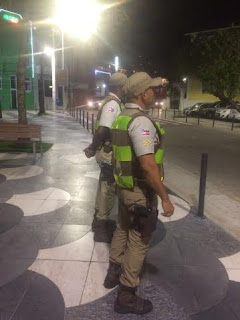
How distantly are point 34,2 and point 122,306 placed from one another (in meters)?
12.2

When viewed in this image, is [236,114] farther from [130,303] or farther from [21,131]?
[130,303]

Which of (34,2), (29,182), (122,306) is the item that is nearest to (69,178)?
(29,182)

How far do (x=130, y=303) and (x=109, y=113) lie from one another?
2.19 meters

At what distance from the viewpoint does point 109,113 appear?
167 inches

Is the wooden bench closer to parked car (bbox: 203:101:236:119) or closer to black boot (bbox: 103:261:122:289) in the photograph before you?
black boot (bbox: 103:261:122:289)

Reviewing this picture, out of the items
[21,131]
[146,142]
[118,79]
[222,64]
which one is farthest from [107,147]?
[222,64]

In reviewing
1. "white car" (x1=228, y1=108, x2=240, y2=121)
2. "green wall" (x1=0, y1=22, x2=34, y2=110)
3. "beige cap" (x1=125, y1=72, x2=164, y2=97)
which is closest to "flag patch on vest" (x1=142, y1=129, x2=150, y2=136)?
"beige cap" (x1=125, y1=72, x2=164, y2=97)

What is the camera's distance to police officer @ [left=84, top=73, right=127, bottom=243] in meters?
4.26

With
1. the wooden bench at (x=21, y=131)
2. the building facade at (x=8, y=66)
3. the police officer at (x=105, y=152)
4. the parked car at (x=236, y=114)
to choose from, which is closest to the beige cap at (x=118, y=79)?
the police officer at (x=105, y=152)

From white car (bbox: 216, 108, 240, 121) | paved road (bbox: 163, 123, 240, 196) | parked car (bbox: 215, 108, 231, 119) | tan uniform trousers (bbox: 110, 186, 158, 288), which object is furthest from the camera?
parked car (bbox: 215, 108, 231, 119)

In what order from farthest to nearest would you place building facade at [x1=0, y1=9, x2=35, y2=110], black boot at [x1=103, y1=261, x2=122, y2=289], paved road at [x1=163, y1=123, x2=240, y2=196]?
Result: building facade at [x1=0, y1=9, x2=35, y2=110], paved road at [x1=163, y1=123, x2=240, y2=196], black boot at [x1=103, y1=261, x2=122, y2=289]

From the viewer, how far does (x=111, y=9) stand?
43.4ft

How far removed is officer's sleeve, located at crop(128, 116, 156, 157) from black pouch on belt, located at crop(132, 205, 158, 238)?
487mm

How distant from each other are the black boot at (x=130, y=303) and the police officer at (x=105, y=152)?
1.35m
